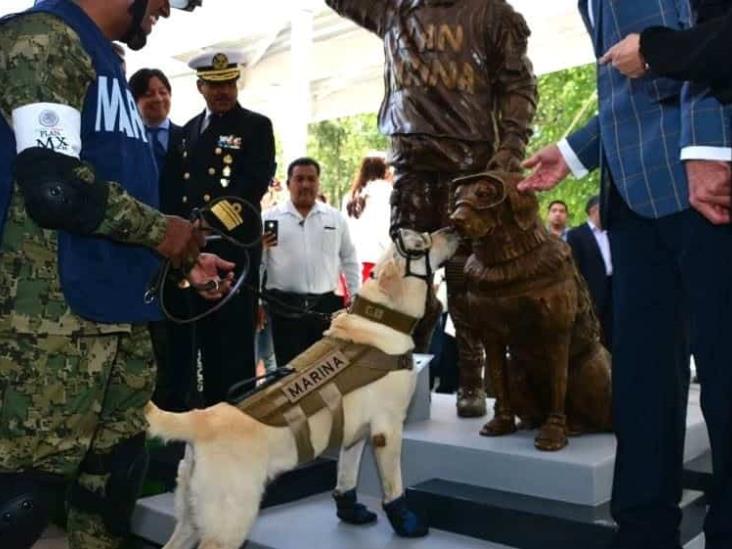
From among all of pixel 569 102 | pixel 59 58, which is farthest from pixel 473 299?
pixel 569 102

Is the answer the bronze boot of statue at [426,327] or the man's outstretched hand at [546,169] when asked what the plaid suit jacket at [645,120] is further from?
the bronze boot of statue at [426,327]

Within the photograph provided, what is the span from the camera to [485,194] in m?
2.64

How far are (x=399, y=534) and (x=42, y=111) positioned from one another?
64.0 inches

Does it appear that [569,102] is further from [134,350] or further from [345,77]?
[134,350]

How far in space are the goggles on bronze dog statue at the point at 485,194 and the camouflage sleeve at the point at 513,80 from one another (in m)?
0.45

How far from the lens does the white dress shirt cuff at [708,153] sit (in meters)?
1.69

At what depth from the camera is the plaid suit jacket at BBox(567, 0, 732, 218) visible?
73.1 inches

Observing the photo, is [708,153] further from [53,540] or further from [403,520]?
[53,540]

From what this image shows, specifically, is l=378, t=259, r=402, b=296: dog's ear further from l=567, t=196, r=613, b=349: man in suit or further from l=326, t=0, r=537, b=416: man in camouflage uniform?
l=567, t=196, r=613, b=349: man in suit

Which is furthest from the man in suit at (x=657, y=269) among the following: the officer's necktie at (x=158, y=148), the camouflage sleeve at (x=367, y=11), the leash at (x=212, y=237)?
the officer's necktie at (x=158, y=148)

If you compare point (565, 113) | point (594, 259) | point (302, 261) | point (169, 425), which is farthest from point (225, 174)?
point (565, 113)

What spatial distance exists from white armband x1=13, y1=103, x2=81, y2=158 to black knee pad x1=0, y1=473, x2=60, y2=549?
0.67m

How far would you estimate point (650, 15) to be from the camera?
1.89m

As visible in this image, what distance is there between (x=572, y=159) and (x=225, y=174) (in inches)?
74.9
